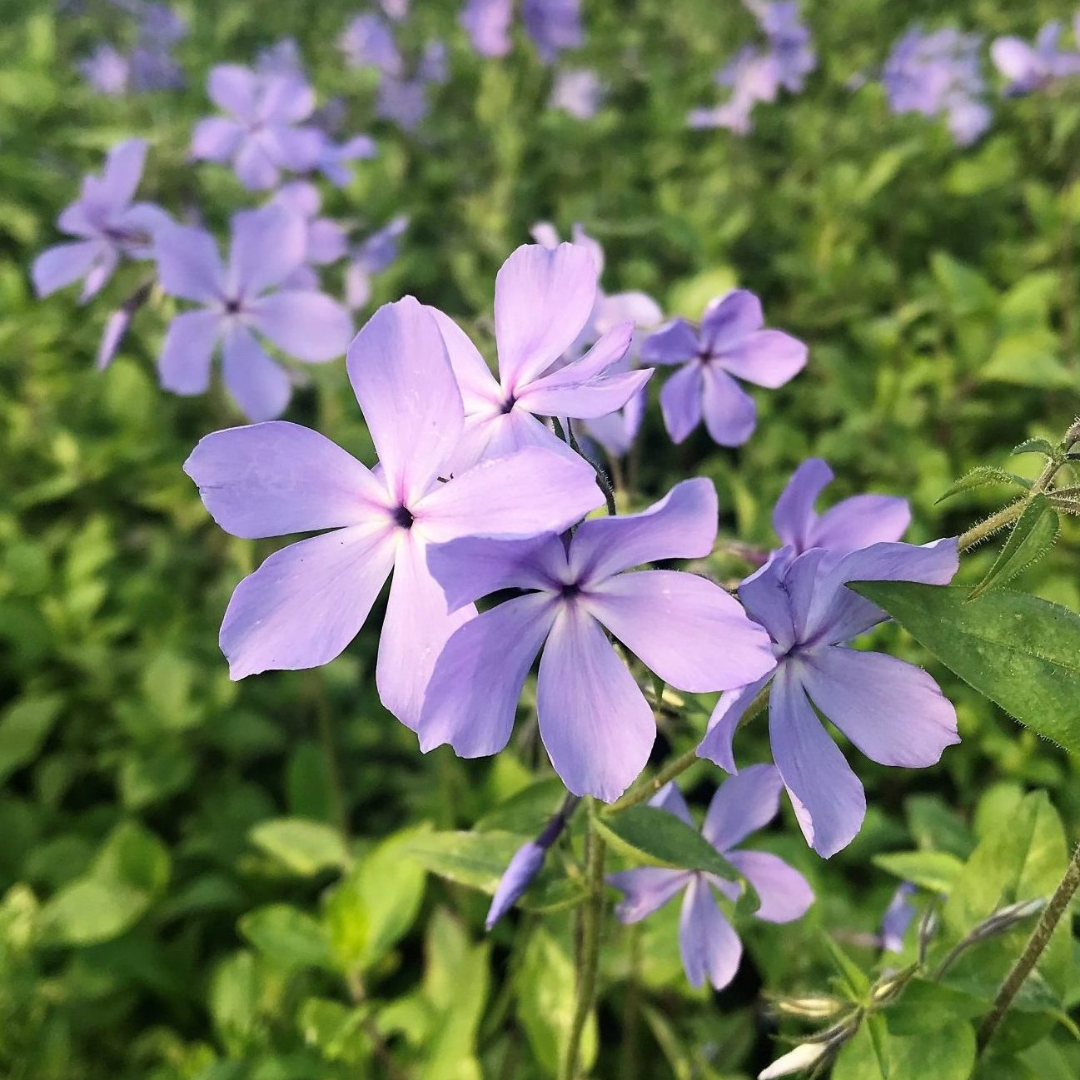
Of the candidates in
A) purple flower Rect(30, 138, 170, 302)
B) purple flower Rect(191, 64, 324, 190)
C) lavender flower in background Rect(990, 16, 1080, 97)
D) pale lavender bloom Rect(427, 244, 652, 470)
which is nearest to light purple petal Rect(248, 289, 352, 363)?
purple flower Rect(30, 138, 170, 302)

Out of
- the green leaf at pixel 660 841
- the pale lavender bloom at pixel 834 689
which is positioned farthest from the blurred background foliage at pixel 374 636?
the pale lavender bloom at pixel 834 689

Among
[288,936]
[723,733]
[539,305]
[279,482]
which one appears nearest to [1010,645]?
[723,733]

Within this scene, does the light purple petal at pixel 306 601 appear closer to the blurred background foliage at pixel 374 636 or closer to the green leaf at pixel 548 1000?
the blurred background foliage at pixel 374 636

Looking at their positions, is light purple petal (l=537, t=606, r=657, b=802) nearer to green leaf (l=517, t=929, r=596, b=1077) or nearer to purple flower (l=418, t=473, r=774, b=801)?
purple flower (l=418, t=473, r=774, b=801)

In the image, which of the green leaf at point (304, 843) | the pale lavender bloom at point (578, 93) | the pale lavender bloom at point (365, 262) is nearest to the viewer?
the green leaf at point (304, 843)

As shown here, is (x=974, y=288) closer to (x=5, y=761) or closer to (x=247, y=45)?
(x=5, y=761)
